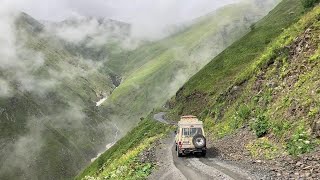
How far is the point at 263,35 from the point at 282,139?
10575cm

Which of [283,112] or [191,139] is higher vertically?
[283,112]

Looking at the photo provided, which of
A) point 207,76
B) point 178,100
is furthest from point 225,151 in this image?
point 178,100

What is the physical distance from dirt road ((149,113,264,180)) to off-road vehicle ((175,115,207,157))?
699mm

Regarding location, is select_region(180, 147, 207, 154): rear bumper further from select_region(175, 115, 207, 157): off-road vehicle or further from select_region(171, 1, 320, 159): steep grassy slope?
select_region(171, 1, 320, 159): steep grassy slope

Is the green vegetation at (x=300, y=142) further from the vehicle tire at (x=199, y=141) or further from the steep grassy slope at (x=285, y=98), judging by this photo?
the vehicle tire at (x=199, y=141)

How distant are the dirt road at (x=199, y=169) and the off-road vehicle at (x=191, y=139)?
699 millimetres

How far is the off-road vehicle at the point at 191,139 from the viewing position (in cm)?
3756

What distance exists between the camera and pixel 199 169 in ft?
98.6

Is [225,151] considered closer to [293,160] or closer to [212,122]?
[293,160]

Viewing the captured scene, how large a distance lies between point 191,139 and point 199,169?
9182mm

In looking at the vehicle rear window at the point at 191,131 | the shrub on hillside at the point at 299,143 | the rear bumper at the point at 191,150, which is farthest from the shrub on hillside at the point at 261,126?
the vehicle rear window at the point at 191,131

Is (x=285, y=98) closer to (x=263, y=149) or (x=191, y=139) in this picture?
(x=263, y=149)

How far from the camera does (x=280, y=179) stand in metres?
20.9

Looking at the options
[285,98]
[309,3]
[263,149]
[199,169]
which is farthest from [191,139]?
[309,3]
